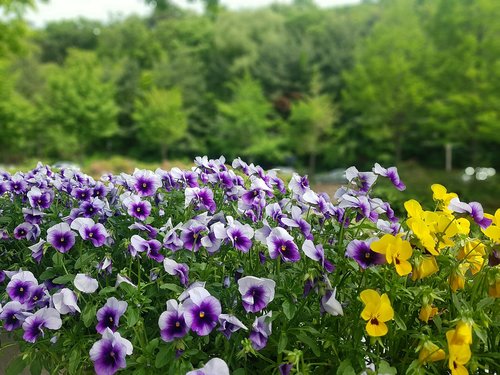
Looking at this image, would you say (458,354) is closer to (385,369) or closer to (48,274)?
(385,369)

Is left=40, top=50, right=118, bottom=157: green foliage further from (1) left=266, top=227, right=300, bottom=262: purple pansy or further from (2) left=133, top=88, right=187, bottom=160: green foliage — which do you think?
(1) left=266, top=227, right=300, bottom=262: purple pansy

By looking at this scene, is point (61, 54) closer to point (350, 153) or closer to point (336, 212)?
point (350, 153)

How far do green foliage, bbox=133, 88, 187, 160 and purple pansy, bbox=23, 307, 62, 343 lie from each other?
93.7 ft

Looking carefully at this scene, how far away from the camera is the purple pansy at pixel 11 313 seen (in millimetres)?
1797

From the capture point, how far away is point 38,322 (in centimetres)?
172

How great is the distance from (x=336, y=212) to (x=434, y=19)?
81.0 feet

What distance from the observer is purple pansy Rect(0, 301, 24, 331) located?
1.80m

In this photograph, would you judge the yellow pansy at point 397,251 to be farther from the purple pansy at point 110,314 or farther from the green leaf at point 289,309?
the purple pansy at point 110,314

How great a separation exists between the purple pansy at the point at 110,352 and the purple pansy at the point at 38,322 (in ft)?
0.78

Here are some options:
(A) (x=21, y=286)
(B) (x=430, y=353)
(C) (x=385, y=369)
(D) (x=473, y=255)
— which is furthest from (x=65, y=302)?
(D) (x=473, y=255)

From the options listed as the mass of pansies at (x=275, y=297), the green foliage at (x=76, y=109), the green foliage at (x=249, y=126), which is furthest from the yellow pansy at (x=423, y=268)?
the green foliage at (x=76, y=109)

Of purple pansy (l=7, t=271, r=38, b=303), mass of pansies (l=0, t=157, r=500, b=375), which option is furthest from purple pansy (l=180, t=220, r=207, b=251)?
purple pansy (l=7, t=271, r=38, b=303)

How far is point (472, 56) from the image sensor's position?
18.5 meters

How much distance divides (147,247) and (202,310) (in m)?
0.40
